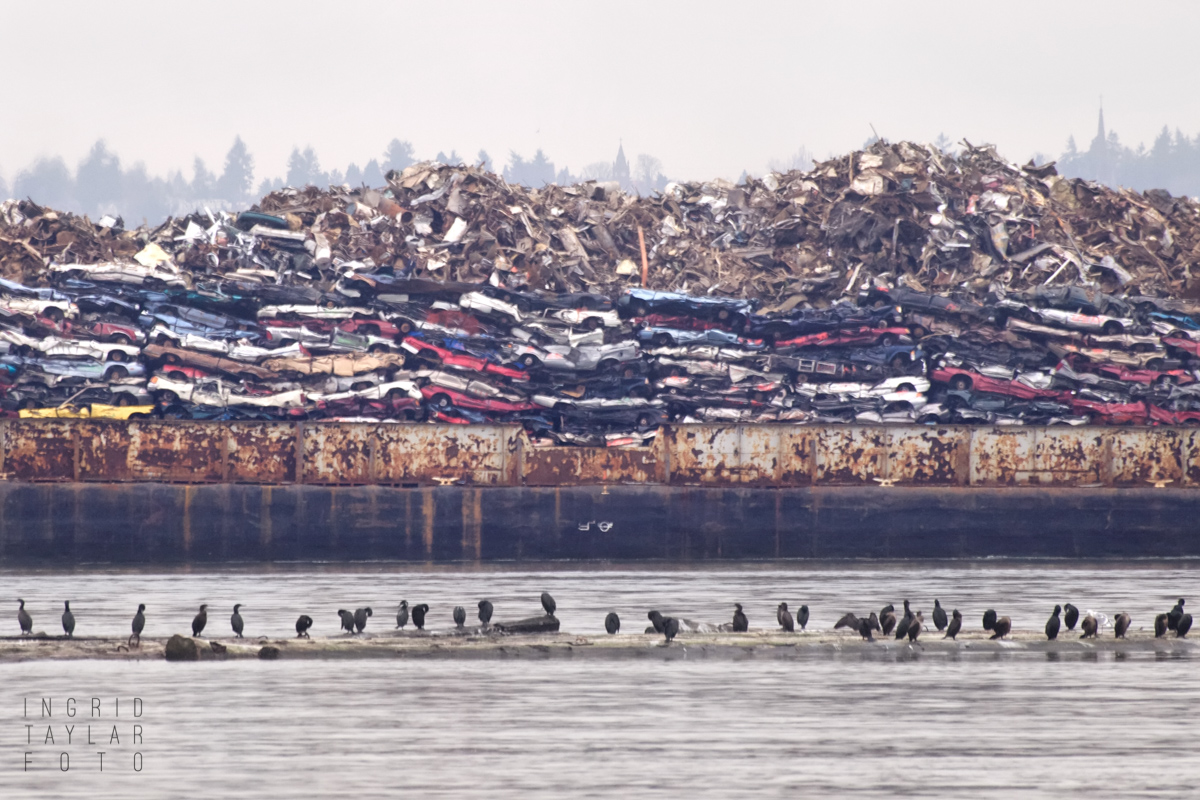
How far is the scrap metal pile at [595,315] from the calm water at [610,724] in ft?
51.3

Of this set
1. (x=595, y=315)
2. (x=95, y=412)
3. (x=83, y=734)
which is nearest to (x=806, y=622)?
(x=83, y=734)

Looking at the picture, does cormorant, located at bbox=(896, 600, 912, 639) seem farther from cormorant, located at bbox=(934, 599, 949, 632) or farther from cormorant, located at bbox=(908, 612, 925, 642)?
cormorant, located at bbox=(934, 599, 949, 632)

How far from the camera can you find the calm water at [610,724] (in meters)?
11.9

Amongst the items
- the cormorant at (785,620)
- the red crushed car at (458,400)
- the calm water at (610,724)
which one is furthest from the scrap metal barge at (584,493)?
the cormorant at (785,620)

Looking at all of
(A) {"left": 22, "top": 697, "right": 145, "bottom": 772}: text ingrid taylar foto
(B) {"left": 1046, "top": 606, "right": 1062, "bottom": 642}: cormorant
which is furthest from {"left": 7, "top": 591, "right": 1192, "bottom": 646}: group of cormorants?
(A) {"left": 22, "top": 697, "right": 145, "bottom": 772}: text ingrid taylar foto

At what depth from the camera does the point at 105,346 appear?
39031mm

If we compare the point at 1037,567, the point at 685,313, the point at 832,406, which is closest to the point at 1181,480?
the point at 1037,567

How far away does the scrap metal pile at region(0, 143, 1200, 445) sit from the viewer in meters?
39.4

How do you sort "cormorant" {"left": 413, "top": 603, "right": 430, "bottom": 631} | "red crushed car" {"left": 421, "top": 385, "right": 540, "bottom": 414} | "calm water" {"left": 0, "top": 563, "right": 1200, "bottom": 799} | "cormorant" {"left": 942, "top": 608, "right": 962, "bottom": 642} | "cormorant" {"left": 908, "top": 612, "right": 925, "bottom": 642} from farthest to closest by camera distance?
"red crushed car" {"left": 421, "top": 385, "right": 540, "bottom": 414}
"cormorant" {"left": 413, "top": 603, "right": 430, "bottom": 631}
"cormorant" {"left": 942, "top": 608, "right": 962, "bottom": 642}
"cormorant" {"left": 908, "top": 612, "right": 925, "bottom": 642}
"calm water" {"left": 0, "top": 563, "right": 1200, "bottom": 799}

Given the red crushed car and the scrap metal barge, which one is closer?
the scrap metal barge

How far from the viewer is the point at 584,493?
3625cm

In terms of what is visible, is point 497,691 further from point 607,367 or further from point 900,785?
point 607,367

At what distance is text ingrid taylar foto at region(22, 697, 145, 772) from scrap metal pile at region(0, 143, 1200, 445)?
73.7ft

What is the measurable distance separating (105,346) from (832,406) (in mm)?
18018
